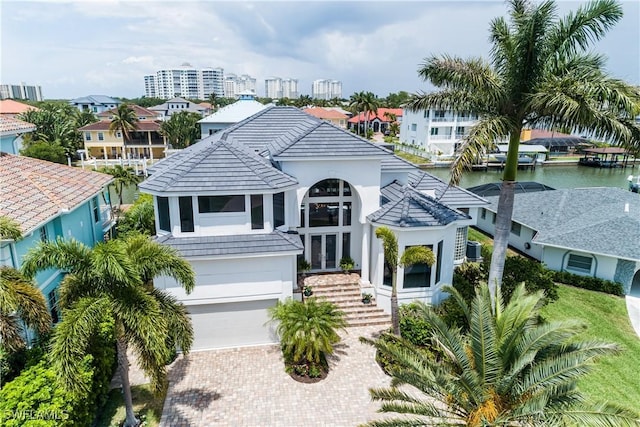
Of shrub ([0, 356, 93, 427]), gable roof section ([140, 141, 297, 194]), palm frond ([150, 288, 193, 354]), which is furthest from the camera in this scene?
gable roof section ([140, 141, 297, 194])

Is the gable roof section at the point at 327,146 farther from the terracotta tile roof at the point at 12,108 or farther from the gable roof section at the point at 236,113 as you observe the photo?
the terracotta tile roof at the point at 12,108

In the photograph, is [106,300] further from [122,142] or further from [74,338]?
[122,142]

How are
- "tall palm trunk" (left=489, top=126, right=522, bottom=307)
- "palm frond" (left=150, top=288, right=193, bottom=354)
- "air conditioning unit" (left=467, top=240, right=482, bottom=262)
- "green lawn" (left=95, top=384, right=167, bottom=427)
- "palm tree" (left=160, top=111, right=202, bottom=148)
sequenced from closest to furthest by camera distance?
"palm frond" (left=150, top=288, right=193, bottom=354) → "green lawn" (left=95, top=384, right=167, bottom=427) → "tall palm trunk" (left=489, top=126, right=522, bottom=307) → "air conditioning unit" (left=467, top=240, right=482, bottom=262) → "palm tree" (left=160, top=111, right=202, bottom=148)

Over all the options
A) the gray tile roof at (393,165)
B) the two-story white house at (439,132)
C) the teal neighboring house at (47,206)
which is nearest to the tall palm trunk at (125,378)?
the teal neighboring house at (47,206)

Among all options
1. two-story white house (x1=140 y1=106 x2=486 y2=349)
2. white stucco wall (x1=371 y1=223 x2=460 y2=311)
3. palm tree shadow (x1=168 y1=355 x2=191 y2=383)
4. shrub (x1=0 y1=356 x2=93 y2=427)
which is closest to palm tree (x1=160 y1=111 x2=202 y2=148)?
two-story white house (x1=140 y1=106 x2=486 y2=349)

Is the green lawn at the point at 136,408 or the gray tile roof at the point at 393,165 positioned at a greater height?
the gray tile roof at the point at 393,165

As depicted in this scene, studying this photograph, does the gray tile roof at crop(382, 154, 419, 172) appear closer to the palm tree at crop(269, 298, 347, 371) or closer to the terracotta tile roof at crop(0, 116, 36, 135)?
the palm tree at crop(269, 298, 347, 371)

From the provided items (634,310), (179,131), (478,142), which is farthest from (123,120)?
(634,310)
